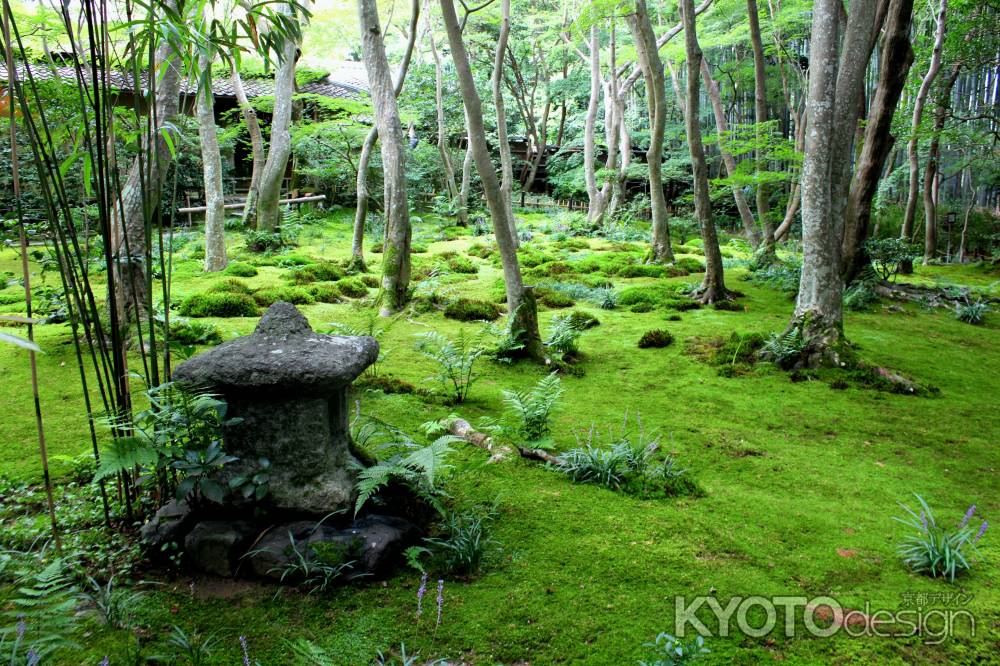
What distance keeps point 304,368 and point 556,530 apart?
54.8 inches

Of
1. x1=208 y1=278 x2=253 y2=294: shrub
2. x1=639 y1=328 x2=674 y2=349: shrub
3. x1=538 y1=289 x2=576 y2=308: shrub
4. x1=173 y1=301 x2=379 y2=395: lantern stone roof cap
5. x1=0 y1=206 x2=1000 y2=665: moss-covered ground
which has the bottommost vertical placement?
x1=0 y1=206 x2=1000 y2=665: moss-covered ground

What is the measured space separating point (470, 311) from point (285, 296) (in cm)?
242

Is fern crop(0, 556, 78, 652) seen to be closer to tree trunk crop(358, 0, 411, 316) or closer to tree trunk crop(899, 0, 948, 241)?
tree trunk crop(358, 0, 411, 316)

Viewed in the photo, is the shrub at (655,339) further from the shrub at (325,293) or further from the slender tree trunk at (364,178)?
the slender tree trunk at (364,178)

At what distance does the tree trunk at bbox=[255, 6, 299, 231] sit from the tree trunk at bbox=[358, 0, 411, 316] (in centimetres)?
480

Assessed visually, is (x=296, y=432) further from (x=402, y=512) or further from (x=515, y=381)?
(x=515, y=381)

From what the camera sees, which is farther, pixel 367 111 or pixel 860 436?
pixel 367 111

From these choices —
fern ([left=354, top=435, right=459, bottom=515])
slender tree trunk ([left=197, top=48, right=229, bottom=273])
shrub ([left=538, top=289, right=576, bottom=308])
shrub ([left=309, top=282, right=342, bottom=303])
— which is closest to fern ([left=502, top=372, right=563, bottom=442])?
fern ([left=354, top=435, right=459, bottom=515])

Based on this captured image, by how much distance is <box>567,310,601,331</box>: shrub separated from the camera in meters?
7.30

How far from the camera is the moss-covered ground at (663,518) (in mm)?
2213

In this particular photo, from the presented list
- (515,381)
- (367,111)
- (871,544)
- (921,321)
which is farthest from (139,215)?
(367,111)

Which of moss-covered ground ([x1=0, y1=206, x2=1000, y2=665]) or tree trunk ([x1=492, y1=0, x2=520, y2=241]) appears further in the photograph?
tree trunk ([x1=492, y1=0, x2=520, y2=241])

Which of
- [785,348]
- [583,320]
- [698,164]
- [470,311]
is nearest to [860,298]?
[698,164]

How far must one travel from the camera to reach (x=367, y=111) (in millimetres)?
14500
